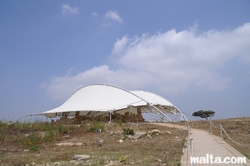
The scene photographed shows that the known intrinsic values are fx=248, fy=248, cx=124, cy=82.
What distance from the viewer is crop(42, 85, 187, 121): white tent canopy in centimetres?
2516

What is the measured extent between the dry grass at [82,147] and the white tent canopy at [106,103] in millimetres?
8483

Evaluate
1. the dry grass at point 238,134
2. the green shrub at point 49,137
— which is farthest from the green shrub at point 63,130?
the dry grass at point 238,134

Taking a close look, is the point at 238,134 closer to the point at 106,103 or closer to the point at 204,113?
the point at 106,103

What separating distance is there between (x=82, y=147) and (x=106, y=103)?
15327 mm

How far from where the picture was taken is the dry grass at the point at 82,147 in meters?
7.51

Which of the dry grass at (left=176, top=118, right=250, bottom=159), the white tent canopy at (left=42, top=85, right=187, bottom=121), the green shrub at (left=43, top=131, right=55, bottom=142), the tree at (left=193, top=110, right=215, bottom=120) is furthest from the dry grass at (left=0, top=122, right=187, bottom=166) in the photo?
the tree at (left=193, top=110, right=215, bottom=120)

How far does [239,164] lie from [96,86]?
25063mm

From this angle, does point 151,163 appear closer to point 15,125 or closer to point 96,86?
point 15,125

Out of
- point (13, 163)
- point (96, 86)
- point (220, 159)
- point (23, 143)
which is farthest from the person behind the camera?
point (96, 86)

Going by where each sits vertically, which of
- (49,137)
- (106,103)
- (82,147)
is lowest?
(82,147)

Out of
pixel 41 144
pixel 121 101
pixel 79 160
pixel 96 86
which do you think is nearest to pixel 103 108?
pixel 121 101

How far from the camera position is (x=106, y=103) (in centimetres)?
2616

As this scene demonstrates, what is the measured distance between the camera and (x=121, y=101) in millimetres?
26219

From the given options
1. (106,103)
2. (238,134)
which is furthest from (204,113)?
(238,134)
